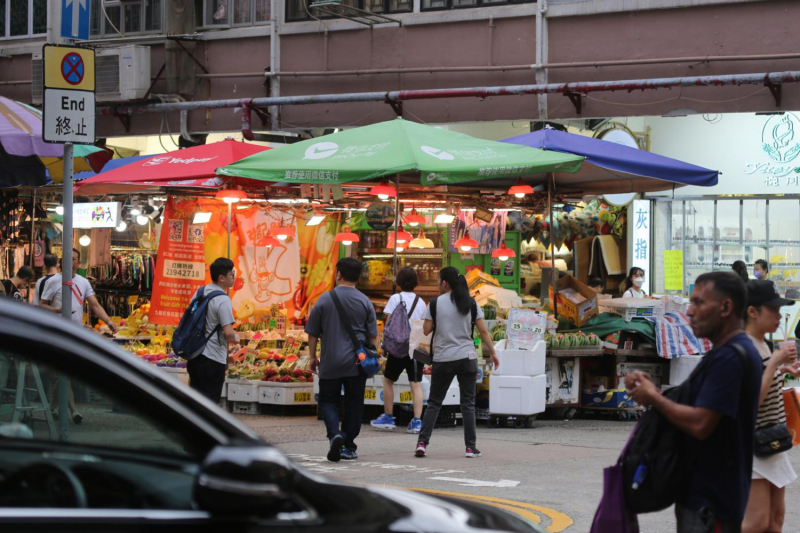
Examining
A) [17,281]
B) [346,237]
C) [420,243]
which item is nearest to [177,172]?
[17,281]

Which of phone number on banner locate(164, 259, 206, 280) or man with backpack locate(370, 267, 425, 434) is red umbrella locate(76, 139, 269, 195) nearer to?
phone number on banner locate(164, 259, 206, 280)

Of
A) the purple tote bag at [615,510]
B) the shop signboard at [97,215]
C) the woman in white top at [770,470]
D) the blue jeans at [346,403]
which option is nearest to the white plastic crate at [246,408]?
the blue jeans at [346,403]

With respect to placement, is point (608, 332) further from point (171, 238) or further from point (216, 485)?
point (216, 485)

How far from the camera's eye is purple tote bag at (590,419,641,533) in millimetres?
4129

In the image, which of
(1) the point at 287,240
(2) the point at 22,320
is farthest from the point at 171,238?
(2) the point at 22,320

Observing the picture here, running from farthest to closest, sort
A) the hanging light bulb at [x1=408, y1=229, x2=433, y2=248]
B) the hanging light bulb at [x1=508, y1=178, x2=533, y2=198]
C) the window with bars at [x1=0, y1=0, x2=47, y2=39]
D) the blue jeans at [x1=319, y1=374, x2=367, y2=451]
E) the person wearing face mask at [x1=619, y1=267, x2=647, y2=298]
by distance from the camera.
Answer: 1. the window with bars at [x1=0, y1=0, x2=47, y2=39]
2. the hanging light bulb at [x1=408, y1=229, x2=433, y2=248]
3. the person wearing face mask at [x1=619, y1=267, x2=647, y2=298]
4. the hanging light bulb at [x1=508, y1=178, x2=533, y2=198]
5. the blue jeans at [x1=319, y1=374, x2=367, y2=451]

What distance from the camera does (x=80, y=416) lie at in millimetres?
3029

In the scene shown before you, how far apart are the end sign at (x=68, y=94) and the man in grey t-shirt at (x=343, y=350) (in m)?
3.09

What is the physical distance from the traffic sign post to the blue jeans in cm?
299

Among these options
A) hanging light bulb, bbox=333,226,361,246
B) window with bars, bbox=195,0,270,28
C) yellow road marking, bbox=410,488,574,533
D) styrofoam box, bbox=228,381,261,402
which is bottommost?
yellow road marking, bbox=410,488,574,533

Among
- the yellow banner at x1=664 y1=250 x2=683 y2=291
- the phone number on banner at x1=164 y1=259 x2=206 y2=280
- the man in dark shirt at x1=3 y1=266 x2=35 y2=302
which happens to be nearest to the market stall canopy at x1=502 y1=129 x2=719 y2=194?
the phone number on banner at x1=164 y1=259 x2=206 y2=280

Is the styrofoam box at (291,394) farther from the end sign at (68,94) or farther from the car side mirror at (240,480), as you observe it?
the car side mirror at (240,480)

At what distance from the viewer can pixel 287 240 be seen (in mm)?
17797

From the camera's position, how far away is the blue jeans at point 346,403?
10.1 metres
